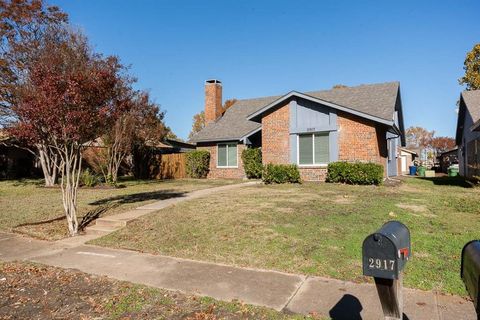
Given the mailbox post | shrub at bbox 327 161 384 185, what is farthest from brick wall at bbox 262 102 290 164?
the mailbox post

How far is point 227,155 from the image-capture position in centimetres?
2472

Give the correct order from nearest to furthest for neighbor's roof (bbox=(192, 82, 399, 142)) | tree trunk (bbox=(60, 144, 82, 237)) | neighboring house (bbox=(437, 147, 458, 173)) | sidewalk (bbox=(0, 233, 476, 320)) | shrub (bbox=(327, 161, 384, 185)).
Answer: sidewalk (bbox=(0, 233, 476, 320)) → tree trunk (bbox=(60, 144, 82, 237)) → shrub (bbox=(327, 161, 384, 185)) → neighbor's roof (bbox=(192, 82, 399, 142)) → neighboring house (bbox=(437, 147, 458, 173))

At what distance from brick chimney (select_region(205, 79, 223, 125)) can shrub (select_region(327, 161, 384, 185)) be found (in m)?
13.2

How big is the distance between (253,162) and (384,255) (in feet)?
64.8

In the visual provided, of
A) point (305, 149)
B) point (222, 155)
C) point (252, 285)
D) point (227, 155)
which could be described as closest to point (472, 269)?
point (252, 285)

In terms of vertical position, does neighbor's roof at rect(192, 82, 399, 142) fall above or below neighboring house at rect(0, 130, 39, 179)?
above

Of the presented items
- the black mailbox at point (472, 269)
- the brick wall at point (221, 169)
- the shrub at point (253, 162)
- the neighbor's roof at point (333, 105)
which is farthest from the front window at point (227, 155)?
the black mailbox at point (472, 269)

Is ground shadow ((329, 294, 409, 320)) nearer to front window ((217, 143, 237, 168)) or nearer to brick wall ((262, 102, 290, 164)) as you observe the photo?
brick wall ((262, 102, 290, 164))

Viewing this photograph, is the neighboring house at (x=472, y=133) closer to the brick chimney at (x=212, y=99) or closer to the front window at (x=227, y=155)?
the front window at (x=227, y=155)

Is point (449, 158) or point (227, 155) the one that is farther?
point (449, 158)

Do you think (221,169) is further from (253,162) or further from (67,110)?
(67,110)

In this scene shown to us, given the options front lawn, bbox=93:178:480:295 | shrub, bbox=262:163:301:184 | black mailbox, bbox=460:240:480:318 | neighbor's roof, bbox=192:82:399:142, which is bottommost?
front lawn, bbox=93:178:480:295

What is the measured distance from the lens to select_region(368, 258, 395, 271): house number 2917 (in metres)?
2.42

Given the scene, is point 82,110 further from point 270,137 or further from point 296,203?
point 270,137
